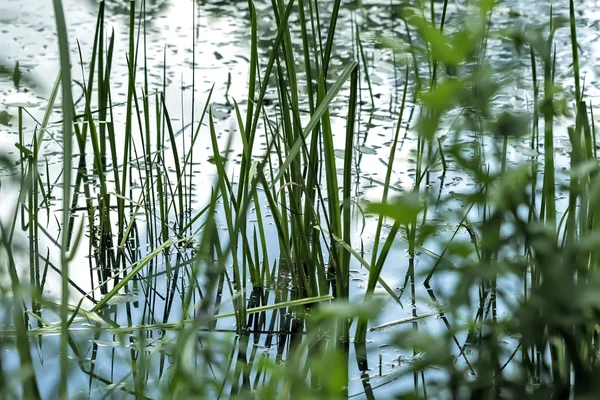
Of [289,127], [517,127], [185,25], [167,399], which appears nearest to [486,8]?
[517,127]

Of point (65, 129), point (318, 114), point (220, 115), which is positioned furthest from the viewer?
point (220, 115)

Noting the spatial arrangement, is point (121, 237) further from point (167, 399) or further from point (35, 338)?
point (167, 399)

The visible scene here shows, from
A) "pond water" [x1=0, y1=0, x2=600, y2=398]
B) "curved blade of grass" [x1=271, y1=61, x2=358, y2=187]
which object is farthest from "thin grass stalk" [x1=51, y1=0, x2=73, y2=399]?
"curved blade of grass" [x1=271, y1=61, x2=358, y2=187]

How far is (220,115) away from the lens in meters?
2.29

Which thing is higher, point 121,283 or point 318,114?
point 318,114

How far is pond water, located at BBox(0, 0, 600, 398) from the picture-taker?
1.23 metres

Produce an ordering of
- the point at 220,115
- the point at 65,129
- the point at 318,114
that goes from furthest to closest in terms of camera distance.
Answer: the point at 220,115 → the point at 318,114 → the point at 65,129

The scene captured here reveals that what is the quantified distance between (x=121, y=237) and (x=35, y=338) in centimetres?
43

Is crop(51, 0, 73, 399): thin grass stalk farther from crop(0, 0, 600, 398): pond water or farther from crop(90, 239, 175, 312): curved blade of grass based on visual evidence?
crop(90, 239, 175, 312): curved blade of grass

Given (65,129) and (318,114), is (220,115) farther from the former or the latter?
(65,129)

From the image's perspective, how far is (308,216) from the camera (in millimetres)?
1377

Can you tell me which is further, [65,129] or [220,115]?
[220,115]

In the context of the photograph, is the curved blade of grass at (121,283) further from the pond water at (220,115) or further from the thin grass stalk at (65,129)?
the thin grass stalk at (65,129)

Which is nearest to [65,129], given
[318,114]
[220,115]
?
[318,114]
